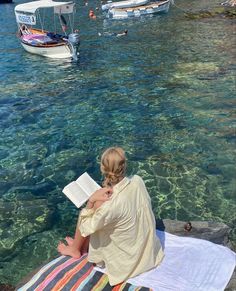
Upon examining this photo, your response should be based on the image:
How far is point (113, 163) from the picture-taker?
567 cm

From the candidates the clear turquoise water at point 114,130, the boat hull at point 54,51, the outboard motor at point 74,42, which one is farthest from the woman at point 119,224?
the boat hull at point 54,51

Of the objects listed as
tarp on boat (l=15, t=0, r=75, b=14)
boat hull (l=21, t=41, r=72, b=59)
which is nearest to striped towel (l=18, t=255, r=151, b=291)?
boat hull (l=21, t=41, r=72, b=59)

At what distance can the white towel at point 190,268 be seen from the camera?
248 inches

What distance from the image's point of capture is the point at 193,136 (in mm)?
15328

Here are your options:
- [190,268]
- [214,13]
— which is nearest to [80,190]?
[190,268]

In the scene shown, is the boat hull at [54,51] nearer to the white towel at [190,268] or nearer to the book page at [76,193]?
the book page at [76,193]

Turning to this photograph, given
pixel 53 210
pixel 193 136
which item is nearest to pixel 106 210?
pixel 53 210

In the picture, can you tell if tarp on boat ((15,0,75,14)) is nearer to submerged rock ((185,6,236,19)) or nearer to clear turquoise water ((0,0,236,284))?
clear turquoise water ((0,0,236,284))

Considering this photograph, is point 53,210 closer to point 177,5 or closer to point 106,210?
point 106,210

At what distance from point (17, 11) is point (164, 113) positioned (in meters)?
21.7

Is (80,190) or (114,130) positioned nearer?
(80,190)

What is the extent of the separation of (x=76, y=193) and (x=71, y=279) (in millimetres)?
1571

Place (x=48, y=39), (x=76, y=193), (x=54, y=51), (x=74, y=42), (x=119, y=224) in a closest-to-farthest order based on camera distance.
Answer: (x=119, y=224) → (x=76, y=193) → (x=74, y=42) → (x=54, y=51) → (x=48, y=39)

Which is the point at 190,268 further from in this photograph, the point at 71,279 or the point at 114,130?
the point at 114,130
